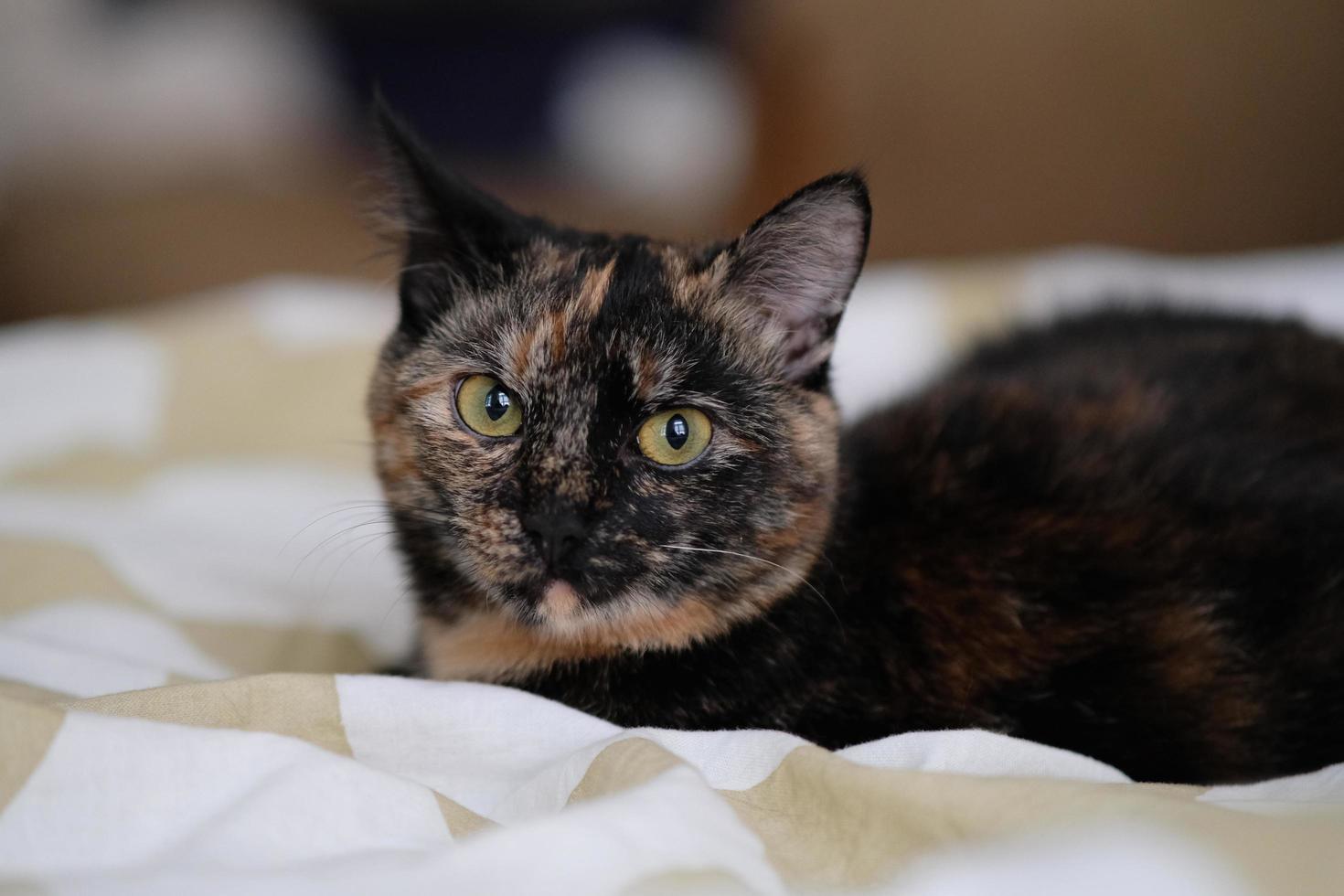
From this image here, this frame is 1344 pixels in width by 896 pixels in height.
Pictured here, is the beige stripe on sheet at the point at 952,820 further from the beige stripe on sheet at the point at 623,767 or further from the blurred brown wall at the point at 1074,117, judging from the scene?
the blurred brown wall at the point at 1074,117

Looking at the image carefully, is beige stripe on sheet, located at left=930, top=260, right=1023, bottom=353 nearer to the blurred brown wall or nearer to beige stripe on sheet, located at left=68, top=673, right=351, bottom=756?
the blurred brown wall

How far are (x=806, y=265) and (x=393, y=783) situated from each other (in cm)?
70

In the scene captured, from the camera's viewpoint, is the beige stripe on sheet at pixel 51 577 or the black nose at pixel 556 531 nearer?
the black nose at pixel 556 531

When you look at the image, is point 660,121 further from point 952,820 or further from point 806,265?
point 952,820

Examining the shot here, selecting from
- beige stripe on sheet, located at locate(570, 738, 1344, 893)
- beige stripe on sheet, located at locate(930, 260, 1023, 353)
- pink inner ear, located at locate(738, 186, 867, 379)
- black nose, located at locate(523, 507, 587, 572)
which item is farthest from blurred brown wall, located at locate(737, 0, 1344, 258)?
beige stripe on sheet, located at locate(570, 738, 1344, 893)

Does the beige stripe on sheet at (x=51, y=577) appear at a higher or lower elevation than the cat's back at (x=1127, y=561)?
lower

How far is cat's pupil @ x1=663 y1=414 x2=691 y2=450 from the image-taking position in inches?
43.0

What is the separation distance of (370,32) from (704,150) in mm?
1551

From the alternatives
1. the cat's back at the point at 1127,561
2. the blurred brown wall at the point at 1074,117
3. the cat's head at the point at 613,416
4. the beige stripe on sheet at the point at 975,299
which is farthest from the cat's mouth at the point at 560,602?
the blurred brown wall at the point at 1074,117

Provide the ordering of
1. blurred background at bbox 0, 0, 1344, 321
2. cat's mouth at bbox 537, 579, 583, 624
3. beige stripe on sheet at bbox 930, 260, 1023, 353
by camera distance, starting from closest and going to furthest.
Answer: cat's mouth at bbox 537, 579, 583, 624
beige stripe on sheet at bbox 930, 260, 1023, 353
blurred background at bbox 0, 0, 1344, 321

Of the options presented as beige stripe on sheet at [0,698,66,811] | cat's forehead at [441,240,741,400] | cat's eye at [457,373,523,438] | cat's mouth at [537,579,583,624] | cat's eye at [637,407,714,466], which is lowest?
beige stripe on sheet at [0,698,66,811]

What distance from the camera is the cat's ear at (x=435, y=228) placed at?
1.18 meters

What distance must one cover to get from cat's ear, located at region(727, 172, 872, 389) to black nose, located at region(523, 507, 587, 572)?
1.09 feet

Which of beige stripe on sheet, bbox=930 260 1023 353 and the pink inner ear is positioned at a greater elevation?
the pink inner ear
